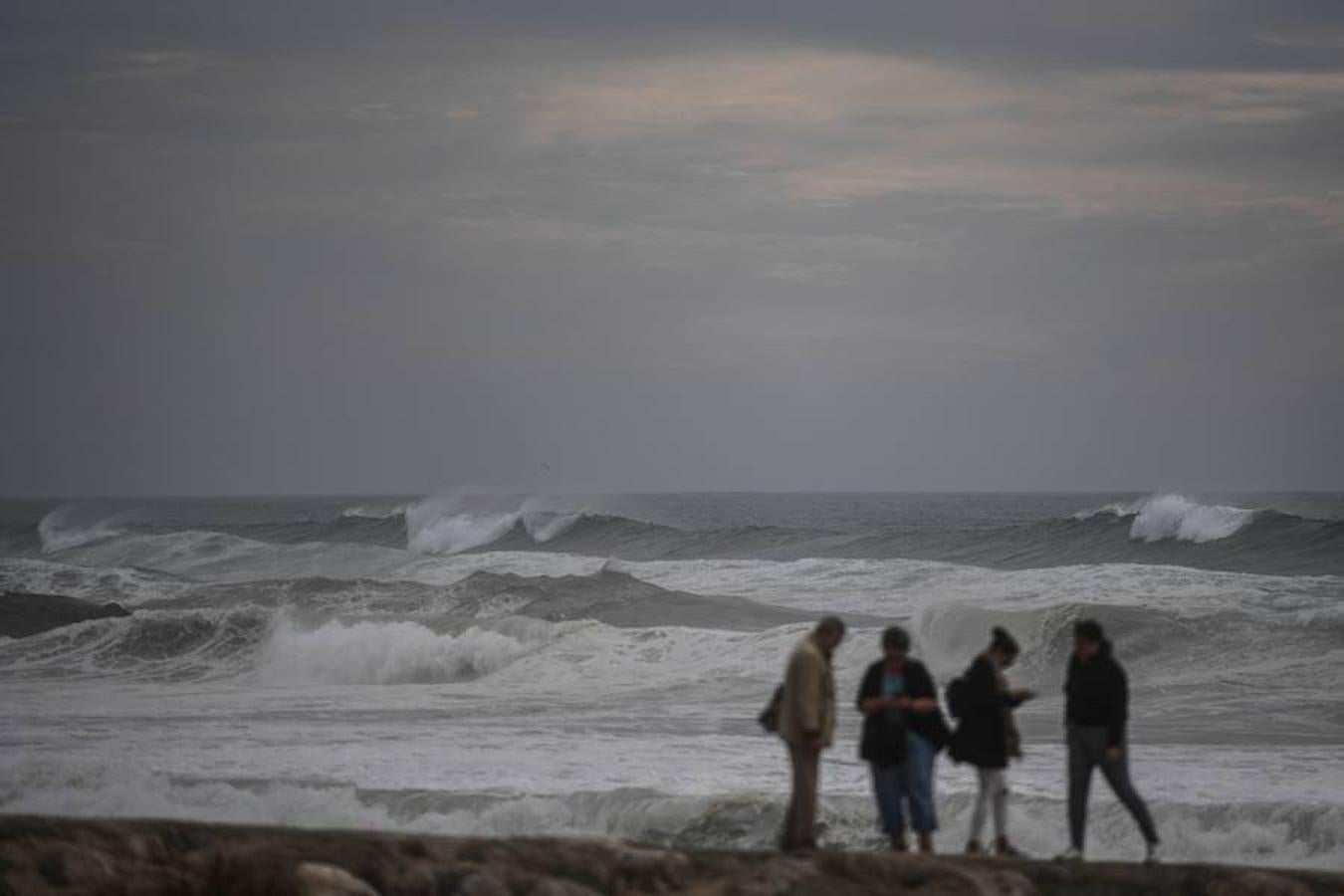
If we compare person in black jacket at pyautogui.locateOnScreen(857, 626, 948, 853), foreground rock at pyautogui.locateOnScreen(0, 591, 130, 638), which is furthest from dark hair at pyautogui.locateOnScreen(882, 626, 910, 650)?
foreground rock at pyautogui.locateOnScreen(0, 591, 130, 638)

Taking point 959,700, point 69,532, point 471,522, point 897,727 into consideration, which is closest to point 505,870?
point 897,727

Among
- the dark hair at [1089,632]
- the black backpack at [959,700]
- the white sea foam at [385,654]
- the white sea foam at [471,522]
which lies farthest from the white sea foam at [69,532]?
the dark hair at [1089,632]

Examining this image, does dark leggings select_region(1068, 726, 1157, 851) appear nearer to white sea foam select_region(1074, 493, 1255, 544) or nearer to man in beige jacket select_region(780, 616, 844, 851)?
man in beige jacket select_region(780, 616, 844, 851)

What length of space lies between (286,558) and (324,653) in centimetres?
3500

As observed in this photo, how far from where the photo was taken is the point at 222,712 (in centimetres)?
2300

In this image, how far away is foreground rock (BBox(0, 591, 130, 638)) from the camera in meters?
33.7

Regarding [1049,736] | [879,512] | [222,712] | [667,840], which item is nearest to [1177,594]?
[1049,736]

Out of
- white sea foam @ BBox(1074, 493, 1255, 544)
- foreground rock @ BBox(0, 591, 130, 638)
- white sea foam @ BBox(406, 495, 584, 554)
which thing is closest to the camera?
foreground rock @ BBox(0, 591, 130, 638)

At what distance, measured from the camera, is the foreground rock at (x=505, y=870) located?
8.65 metres

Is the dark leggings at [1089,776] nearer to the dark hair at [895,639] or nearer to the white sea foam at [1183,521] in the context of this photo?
the dark hair at [895,639]

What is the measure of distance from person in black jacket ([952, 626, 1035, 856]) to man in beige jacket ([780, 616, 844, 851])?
784mm

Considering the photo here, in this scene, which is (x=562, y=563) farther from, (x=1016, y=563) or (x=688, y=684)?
(x=688, y=684)

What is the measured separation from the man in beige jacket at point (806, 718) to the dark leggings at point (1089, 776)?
1.34 metres

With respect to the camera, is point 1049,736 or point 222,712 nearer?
point 1049,736
